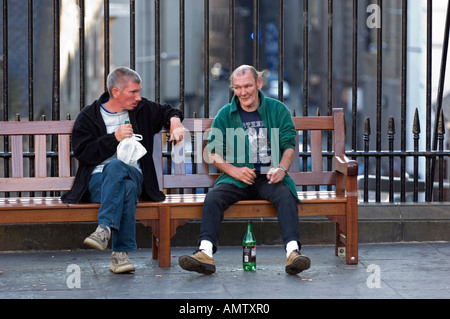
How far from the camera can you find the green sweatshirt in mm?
5758

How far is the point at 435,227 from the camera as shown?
6.67 meters

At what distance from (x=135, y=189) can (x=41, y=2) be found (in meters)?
16.7

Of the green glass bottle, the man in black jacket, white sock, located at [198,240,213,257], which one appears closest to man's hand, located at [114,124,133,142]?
the man in black jacket

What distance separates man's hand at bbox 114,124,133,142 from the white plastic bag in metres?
0.03

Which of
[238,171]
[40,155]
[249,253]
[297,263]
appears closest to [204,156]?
[238,171]

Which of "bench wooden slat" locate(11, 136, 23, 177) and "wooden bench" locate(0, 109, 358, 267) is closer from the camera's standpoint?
"wooden bench" locate(0, 109, 358, 267)

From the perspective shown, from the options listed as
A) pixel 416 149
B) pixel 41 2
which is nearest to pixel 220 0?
pixel 41 2

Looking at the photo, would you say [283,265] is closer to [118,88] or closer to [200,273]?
[200,273]

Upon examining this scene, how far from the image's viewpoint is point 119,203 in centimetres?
533

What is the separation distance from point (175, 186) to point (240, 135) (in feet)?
2.26

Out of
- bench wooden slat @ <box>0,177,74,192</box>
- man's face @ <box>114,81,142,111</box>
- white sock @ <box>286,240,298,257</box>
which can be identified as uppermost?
man's face @ <box>114,81,142,111</box>

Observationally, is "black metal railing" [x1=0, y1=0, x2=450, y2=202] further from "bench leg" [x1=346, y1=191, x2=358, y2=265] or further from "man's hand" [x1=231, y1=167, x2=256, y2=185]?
"man's hand" [x1=231, y1=167, x2=256, y2=185]

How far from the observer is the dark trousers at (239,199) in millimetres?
5414
